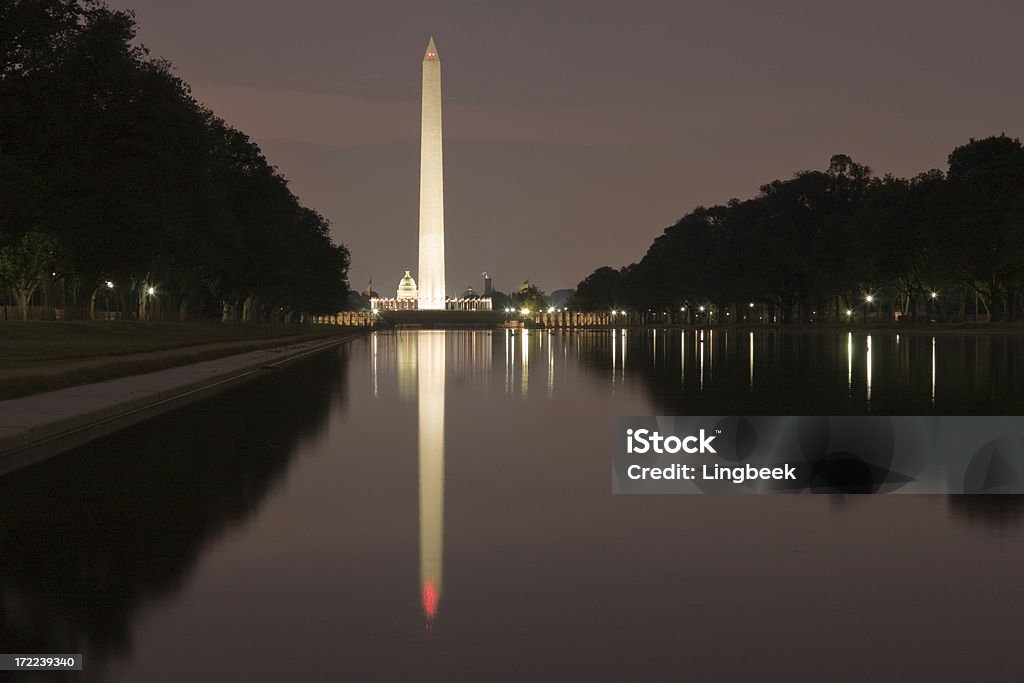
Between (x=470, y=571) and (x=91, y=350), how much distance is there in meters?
42.4

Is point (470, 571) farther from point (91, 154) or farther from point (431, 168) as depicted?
point (431, 168)

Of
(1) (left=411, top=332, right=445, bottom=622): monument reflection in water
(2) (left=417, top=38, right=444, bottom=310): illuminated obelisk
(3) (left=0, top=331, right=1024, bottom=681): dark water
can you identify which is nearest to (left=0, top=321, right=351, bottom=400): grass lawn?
(1) (left=411, top=332, right=445, bottom=622): monument reflection in water

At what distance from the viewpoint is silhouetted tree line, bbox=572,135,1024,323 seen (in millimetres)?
95562

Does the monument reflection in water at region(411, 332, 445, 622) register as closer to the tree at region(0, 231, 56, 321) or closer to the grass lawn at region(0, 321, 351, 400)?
the grass lawn at region(0, 321, 351, 400)

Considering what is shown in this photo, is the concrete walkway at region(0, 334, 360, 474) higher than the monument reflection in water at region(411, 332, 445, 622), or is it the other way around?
the concrete walkway at region(0, 334, 360, 474)

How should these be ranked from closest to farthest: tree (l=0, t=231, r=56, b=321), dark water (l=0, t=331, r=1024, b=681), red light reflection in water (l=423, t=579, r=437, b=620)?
dark water (l=0, t=331, r=1024, b=681) < red light reflection in water (l=423, t=579, r=437, b=620) < tree (l=0, t=231, r=56, b=321)

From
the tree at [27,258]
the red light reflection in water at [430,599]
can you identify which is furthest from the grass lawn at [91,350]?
the red light reflection in water at [430,599]

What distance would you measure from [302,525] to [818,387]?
20.7m

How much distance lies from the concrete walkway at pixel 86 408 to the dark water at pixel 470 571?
37.6 inches

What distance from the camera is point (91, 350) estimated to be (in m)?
48.0

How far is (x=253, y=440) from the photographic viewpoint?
1828cm

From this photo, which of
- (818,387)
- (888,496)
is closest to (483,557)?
(888,496)

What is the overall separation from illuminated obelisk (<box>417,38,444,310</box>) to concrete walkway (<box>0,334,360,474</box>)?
4658 inches

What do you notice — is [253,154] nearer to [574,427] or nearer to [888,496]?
[574,427]
